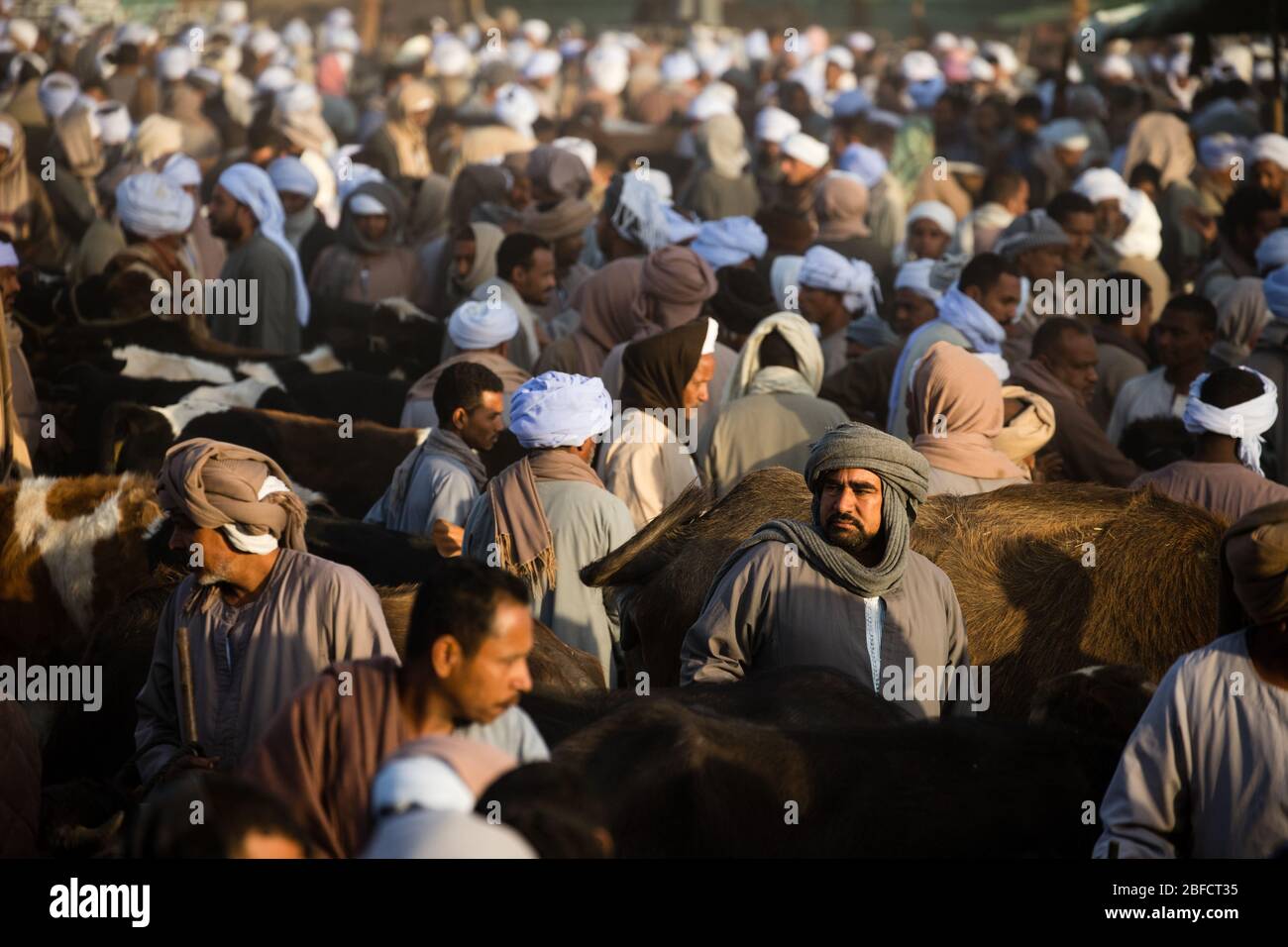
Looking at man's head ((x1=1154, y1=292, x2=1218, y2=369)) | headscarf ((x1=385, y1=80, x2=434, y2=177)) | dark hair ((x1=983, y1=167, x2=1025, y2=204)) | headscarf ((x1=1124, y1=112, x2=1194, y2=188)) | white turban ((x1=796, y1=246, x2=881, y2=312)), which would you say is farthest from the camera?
headscarf ((x1=385, y1=80, x2=434, y2=177))

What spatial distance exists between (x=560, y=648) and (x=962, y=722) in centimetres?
159

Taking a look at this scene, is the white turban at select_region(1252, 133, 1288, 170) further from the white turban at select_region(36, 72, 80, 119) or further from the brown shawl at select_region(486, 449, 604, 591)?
the white turban at select_region(36, 72, 80, 119)

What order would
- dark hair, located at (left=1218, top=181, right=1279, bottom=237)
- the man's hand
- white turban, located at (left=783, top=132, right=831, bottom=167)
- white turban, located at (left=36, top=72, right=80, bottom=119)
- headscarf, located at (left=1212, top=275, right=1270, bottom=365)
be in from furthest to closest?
white turban, located at (left=36, top=72, right=80, bottom=119), white turban, located at (left=783, top=132, right=831, bottom=167), dark hair, located at (left=1218, top=181, right=1279, bottom=237), headscarf, located at (left=1212, top=275, right=1270, bottom=365), the man's hand

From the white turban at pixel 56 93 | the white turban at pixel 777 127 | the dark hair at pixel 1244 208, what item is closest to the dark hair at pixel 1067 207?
the dark hair at pixel 1244 208

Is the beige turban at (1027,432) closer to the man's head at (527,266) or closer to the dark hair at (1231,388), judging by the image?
the dark hair at (1231,388)

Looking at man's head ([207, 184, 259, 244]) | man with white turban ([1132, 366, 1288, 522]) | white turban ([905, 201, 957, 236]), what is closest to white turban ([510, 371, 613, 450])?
man with white turban ([1132, 366, 1288, 522])

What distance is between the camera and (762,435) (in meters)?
6.80

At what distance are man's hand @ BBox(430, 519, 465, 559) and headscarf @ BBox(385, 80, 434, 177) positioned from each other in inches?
412

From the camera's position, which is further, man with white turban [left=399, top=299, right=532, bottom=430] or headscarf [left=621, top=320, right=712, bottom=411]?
man with white turban [left=399, top=299, right=532, bottom=430]

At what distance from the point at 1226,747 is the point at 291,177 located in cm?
987

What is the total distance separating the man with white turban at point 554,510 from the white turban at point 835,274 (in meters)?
3.58

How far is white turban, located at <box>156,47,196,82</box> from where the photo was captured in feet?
61.0

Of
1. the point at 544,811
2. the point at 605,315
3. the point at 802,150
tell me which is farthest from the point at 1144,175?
the point at 544,811

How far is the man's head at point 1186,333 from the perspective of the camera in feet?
25.7
